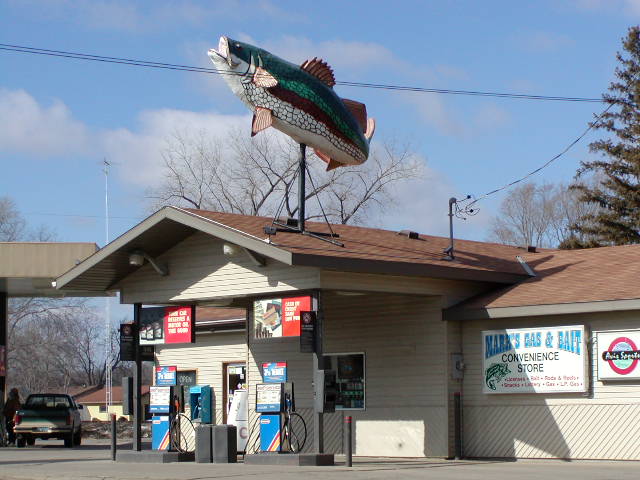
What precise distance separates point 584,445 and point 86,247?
1469 cm

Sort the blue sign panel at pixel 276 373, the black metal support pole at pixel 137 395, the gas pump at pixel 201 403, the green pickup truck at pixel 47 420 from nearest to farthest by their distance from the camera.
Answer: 1. the blue sign panel at pixel 276 373
2. the black metal support pole at pixel 137 395
3. the gas pump at pixel 201 403
4. the green pickup truck at pixel 47 420

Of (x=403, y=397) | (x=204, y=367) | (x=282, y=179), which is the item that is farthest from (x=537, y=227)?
(x=403, y=397)

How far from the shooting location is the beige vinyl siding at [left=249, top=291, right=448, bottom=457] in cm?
2164

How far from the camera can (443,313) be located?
21641 millimetres

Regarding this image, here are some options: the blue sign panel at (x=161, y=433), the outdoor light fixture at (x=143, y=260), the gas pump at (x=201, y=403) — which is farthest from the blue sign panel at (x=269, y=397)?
the gas pump at (x=201, y=403)

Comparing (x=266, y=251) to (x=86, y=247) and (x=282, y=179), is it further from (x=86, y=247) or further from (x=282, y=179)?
(x=282, y=179)

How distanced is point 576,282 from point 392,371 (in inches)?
168

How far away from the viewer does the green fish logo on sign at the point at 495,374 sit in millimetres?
21047

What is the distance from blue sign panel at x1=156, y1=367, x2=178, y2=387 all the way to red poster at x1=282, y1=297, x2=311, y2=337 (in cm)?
330

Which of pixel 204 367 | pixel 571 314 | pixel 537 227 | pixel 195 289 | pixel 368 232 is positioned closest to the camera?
pixel 571 314

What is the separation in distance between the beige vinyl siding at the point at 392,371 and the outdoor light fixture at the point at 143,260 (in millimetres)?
3497

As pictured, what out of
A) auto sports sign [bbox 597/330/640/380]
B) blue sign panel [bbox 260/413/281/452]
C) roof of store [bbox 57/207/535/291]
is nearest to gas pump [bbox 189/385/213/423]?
roof of store [bbox 57/207/535/291]

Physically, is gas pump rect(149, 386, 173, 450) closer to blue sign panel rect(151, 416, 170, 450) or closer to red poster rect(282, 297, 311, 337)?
blue sign panel rect(151, 416, 170, 450)

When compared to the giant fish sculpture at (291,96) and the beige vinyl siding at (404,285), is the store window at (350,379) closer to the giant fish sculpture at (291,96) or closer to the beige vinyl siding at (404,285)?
the beige vinyl siding at (404,285)
